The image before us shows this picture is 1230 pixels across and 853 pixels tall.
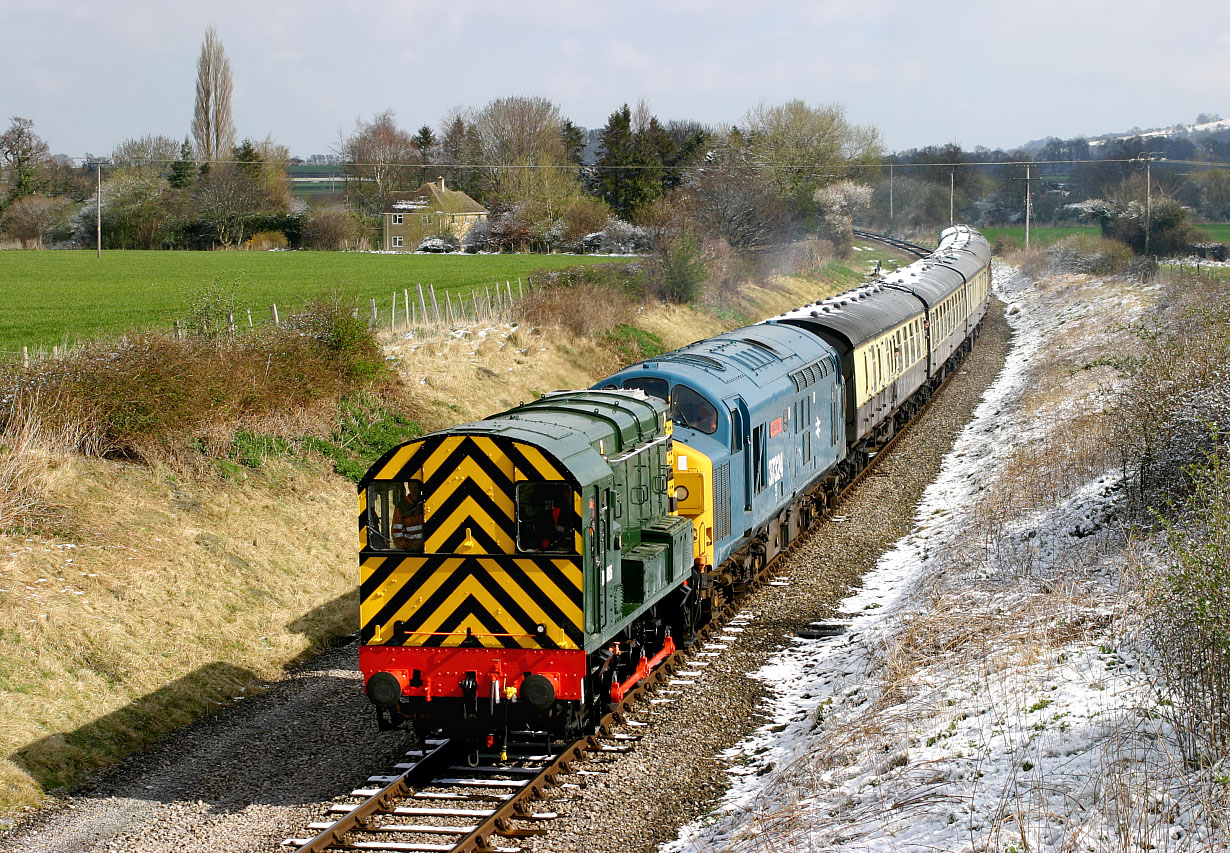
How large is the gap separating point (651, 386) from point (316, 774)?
6.39 m

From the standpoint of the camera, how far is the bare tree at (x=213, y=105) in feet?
364

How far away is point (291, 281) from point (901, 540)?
1310 inches

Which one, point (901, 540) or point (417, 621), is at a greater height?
point (417, 621)

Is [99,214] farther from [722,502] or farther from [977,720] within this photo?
[977,720]

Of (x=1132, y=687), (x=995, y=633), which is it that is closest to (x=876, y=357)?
(x=995, y=633)

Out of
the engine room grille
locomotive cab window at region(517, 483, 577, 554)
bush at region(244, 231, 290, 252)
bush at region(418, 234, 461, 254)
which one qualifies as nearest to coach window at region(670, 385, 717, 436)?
the engine room grille

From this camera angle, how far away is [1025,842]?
269 inches

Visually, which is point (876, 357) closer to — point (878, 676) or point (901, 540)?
point (901, 540)

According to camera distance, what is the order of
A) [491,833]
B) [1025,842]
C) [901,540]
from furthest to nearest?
[901,540], [491,833], [1025,842]

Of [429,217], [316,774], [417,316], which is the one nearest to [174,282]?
[417,316]

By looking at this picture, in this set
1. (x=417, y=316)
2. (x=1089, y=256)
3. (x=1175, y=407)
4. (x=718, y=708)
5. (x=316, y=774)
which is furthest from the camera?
(x=1089, y=256)

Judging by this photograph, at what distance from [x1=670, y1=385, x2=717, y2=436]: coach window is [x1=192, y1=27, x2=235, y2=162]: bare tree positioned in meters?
107

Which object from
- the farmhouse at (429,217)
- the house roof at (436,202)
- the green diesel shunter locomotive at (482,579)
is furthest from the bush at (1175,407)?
the house roof at (436,202)

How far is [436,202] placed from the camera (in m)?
91.9
